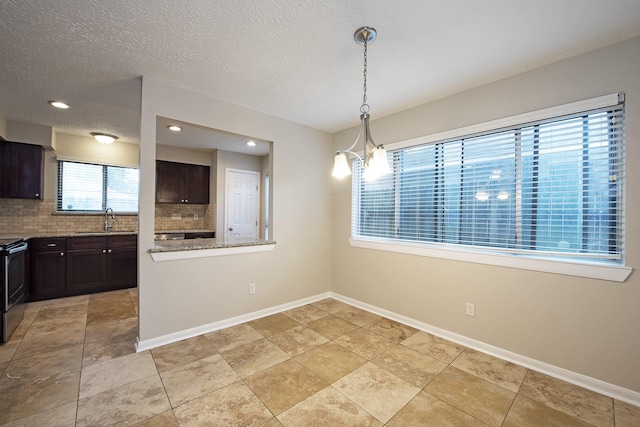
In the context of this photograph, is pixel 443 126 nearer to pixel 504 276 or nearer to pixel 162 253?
pixel 504 276

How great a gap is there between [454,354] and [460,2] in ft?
A: 9.03

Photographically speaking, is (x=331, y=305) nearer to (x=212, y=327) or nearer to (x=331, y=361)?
(x=331, y=361)

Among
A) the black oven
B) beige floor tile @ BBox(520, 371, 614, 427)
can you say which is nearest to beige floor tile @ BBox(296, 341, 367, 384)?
beige floor tile @ BBox(520, 371, 614, 427)

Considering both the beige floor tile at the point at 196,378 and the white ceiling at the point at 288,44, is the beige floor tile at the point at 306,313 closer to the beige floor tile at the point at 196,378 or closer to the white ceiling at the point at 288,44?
the beige floor tile at the point at 196,378

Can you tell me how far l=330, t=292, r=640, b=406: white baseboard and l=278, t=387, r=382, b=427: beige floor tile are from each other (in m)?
1.47

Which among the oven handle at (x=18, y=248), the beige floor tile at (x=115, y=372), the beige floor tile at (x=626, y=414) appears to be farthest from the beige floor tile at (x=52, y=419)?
the beige floor tile at (x=626, y=414)

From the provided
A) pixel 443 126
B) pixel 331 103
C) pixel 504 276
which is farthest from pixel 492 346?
pixel 331 103

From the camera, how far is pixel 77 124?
3955mm

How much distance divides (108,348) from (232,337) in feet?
3.68

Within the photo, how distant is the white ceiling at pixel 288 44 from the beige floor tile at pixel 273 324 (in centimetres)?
257

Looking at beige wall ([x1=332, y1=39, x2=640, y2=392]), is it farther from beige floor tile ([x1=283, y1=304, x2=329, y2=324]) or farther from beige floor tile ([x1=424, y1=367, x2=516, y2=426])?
beige floor tile ([x1=283, y1=304, x2=329, y2=324])

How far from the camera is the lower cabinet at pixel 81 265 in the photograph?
3.82 metres

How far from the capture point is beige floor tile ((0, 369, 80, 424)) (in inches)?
68.7

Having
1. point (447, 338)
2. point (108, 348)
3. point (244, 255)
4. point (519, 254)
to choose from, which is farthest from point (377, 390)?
point (108, 348)
